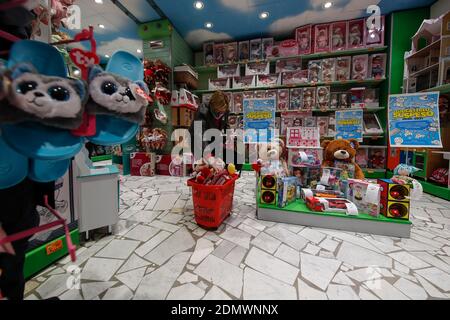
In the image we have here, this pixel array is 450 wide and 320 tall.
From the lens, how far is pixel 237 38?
4.37 metres

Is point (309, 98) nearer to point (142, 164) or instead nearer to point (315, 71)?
point (315, 71)

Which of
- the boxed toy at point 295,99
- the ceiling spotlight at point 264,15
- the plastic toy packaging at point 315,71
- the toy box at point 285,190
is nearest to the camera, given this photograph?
the toy box at point 285,190

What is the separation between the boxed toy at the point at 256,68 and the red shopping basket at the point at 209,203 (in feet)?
10.7

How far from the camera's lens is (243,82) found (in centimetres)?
440

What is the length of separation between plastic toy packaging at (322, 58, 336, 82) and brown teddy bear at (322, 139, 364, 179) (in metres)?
2.34

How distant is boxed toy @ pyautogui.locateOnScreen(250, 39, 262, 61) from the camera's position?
4238mm

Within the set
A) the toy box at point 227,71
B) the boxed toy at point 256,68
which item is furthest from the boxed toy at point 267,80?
the toy box at point 227,71

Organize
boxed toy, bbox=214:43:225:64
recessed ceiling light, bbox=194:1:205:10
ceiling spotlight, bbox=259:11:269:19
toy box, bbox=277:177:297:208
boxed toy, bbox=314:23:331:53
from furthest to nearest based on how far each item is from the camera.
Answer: boxed toy, bbox=214:43:225:64 < boxed toy, bbox=314:23:331:53 < ceiling spotlight, bbox=259:11:269:19 < recessed ceiling light, bbox=194:1:205:10 < toy box, bbox=277:177:297:208

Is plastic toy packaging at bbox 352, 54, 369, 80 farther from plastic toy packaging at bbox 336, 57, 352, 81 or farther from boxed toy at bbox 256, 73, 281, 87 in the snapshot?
boxed toy at bbox 256, 73, 281, 87

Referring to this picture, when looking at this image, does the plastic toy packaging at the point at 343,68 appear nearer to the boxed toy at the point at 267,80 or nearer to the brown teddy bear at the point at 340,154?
the boxed toy at the point at 267,80

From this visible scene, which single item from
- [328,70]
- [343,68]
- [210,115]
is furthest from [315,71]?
[210,115]

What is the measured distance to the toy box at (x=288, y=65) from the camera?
4082mm

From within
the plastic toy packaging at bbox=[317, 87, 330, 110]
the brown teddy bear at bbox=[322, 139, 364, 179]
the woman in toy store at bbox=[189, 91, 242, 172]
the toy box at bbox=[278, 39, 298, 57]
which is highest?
the toy box at bbox=[278, 39, 298, 57]

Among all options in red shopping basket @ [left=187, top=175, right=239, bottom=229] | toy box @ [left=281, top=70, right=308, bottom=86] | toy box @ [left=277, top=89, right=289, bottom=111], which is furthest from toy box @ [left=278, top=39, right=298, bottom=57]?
red shopping basket @ [left=187, top=175, right=239, bottom=229]
